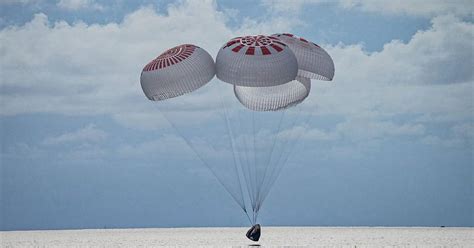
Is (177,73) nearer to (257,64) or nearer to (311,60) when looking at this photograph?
(257,64)

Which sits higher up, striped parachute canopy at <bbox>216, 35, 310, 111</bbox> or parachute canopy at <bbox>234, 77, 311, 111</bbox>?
striped parachute canopy at <bbox>216, 35, 310, 111</bbox>

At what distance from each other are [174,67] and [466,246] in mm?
27354

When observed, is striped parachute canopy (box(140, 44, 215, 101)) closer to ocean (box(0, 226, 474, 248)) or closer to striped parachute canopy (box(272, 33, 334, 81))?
striped parachute canopy (box(272, 33, 334, 81))

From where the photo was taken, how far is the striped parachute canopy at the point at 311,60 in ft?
117

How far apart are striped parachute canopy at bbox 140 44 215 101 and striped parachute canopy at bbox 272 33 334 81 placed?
12.8 ft

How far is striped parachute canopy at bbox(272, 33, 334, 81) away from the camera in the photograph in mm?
35812

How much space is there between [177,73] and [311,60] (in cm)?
619

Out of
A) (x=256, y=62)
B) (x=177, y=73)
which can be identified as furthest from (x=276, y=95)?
(x=177, y=73)

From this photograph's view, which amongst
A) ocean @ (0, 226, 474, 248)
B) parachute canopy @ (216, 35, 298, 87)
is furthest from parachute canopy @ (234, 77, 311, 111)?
ocean @ (0, 226, 474, 248)

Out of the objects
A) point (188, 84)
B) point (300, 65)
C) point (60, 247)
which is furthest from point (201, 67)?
point (60, 247)

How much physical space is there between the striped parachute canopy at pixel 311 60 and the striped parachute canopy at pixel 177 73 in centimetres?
391

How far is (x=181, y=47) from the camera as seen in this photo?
3628 centimetres

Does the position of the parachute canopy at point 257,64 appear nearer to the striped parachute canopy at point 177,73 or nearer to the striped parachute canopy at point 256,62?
the striped parachute canopy at point 256,62

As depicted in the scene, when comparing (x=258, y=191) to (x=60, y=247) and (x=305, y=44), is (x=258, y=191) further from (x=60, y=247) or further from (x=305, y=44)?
(x=60, y=247)
